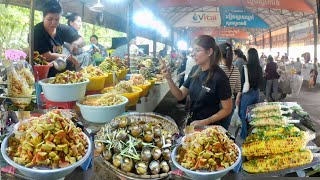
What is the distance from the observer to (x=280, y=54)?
2.14 m

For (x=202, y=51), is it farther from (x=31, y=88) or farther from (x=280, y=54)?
(x=280, y=54)

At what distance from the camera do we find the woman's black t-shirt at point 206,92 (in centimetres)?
140

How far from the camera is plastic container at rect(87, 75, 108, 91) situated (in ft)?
4.46

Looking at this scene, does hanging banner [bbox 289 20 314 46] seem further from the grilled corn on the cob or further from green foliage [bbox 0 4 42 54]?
→ green foliage [bbox 0 4 42 54]

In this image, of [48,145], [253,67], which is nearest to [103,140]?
[48,145]

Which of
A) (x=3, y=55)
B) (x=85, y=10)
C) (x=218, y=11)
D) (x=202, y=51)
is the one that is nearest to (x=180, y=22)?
(x=218, y=11)

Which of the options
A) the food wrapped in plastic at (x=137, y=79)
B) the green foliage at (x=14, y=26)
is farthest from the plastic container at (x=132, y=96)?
the green foliage at (x=14, y=26)

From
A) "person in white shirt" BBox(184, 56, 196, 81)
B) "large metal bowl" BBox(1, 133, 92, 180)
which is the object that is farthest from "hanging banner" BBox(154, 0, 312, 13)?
"large metal bowl" BBox(1, 133, 92, 180)

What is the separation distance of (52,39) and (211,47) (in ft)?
2.19

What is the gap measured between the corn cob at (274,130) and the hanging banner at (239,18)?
0.55 metres

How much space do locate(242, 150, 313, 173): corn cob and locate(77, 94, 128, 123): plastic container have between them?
2.09 ft

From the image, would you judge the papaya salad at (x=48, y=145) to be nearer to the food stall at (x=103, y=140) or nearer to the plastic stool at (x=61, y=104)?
the food stall at (x=103, y=140)

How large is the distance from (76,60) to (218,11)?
775mm

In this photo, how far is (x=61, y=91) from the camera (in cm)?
120
